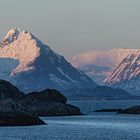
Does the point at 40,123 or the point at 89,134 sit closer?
the point at 89,134

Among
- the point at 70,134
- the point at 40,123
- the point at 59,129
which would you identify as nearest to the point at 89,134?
the point at 70,134

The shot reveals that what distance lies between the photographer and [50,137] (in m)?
145

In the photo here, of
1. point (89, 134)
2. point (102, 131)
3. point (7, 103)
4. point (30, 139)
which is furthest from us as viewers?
point (7, 103)

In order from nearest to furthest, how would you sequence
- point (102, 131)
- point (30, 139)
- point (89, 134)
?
1. point (30, 139)
2. point (89, 134)
3. point (102, 131)

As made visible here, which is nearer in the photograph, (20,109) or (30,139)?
(30,139)

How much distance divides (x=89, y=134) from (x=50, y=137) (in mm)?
12190

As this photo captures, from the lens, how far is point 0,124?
172 m

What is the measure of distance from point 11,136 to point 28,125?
3066 cm

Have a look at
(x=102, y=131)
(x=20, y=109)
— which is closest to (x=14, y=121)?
(x=20, y=109)

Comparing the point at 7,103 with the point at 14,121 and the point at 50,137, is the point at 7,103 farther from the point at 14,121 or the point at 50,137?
the point at 50,137

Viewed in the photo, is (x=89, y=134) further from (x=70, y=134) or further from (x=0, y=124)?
(x=0, y=124)

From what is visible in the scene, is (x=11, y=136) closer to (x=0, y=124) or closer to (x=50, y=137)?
(x=50, y=137)

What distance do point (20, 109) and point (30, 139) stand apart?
35654 millimetres

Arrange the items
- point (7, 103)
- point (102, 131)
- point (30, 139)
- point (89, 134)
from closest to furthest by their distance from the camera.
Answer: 1. point (30, 139)
2. point (89, 134)
3. point (102, 131)
4. point (7, 103)
